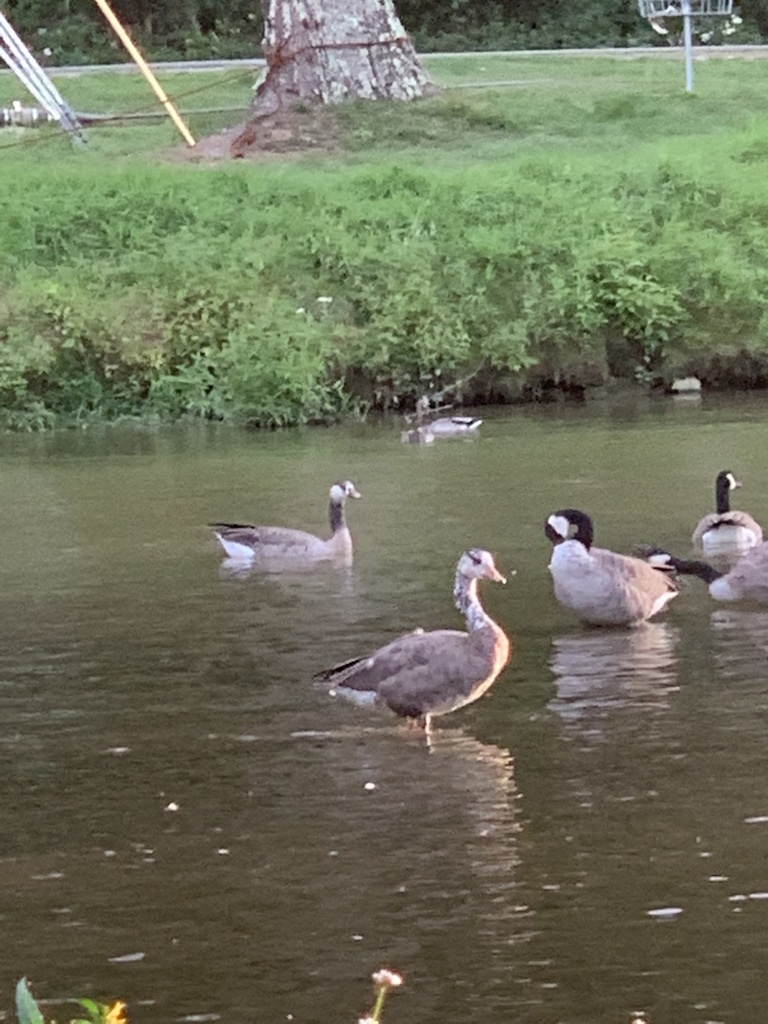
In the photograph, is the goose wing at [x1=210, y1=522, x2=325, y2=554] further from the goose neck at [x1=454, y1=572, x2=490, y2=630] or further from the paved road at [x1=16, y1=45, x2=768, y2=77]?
the paved road at [x1=16, y1=45, x2=768, y2=77]

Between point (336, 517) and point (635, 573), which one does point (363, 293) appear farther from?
point (635, 573)

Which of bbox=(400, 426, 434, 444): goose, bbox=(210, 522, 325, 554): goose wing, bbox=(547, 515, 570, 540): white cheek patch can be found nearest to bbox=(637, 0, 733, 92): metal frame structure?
bbox=(400, 426, 434, 444): goose

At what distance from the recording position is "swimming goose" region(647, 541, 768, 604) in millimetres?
12641

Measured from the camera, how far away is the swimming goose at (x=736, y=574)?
1264 centimetres

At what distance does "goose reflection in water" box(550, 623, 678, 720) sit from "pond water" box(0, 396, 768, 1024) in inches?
1.0

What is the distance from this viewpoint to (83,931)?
24.5ft

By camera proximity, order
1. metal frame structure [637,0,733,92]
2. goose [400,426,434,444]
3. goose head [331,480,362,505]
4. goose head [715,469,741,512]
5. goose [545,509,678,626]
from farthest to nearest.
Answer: metal frame structure [637,0,733,92]
goose [400,426,434,444]
goose head [331,480,362,505]
goose head [715,469,741,512]
goose [545,509,678,626]

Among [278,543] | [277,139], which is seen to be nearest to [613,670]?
[278,543]

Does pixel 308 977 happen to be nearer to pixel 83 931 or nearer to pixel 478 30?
pixel 83 931

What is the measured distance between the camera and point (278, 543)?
48.9ft

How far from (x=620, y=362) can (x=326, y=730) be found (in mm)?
15672

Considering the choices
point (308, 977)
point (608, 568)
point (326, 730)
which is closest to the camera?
point (308, 977)

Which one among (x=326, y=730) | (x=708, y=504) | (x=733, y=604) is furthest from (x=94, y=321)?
(x=326, y=730)

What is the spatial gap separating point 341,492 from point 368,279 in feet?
31.6
